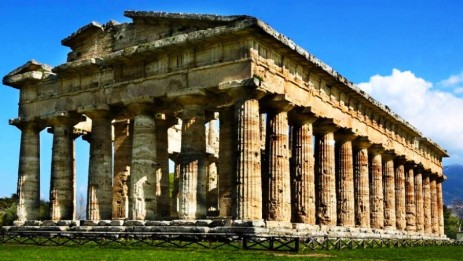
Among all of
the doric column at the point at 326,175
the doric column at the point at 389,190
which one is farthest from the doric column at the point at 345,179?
the doric column at the point at 389,190

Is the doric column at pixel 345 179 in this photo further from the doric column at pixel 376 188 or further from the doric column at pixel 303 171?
the doric column at pixel 303 171

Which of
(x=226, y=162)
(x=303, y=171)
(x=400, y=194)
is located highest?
(x=226, y=162)

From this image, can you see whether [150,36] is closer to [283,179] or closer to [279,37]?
[279,37]

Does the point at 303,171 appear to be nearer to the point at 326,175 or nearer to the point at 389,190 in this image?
the point at 326,175

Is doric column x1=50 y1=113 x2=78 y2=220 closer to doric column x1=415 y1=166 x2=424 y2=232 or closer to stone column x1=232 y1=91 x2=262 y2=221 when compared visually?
stone column x1=232 y1=91 x2=262 y2=221

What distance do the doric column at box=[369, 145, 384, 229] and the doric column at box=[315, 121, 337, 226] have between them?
26.6 ft

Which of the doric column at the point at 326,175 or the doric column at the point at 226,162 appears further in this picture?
the doric column at the point at 326,175

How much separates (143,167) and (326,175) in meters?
11.1

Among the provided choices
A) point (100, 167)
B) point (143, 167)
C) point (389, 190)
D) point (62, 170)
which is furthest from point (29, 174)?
point (389, 190)

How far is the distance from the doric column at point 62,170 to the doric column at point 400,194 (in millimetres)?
26470

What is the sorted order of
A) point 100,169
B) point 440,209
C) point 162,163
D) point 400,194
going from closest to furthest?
1. point 100,169
2. point 162,163
3. point 400,194
4. point 440,209

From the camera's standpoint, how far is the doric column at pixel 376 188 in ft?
151

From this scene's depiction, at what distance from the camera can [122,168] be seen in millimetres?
40531

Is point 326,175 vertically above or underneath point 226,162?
underneath
